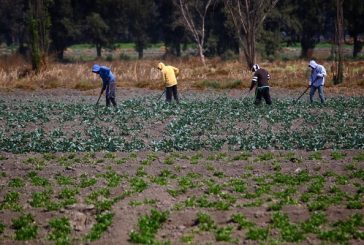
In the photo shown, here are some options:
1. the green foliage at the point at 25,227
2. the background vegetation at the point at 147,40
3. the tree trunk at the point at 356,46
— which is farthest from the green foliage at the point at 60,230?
the tree trunk at the point at 356,46

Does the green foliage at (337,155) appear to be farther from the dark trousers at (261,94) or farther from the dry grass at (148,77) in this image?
the dry grass at (148,77)

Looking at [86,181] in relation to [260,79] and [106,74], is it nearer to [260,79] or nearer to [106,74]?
[106,74]

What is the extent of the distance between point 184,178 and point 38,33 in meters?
32.3

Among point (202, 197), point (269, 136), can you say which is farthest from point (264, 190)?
point (269, 136)

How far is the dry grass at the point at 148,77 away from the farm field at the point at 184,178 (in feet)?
49.0

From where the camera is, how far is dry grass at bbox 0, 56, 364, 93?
36.2 metres

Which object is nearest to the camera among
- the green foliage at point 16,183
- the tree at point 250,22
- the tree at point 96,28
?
the green foliage at point 16,183

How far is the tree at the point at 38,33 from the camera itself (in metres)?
41.0

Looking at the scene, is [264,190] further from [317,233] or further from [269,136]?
[269,136]

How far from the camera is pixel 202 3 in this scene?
6041 cm

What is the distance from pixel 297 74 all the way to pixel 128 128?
2274 centimetres

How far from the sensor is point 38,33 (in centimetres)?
4169

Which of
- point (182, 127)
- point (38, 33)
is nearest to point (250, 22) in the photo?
point (38, 33)

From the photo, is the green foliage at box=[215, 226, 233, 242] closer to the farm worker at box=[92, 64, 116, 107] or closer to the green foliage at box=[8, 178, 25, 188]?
the green foliage at box=[8, 178, 25, 188]
